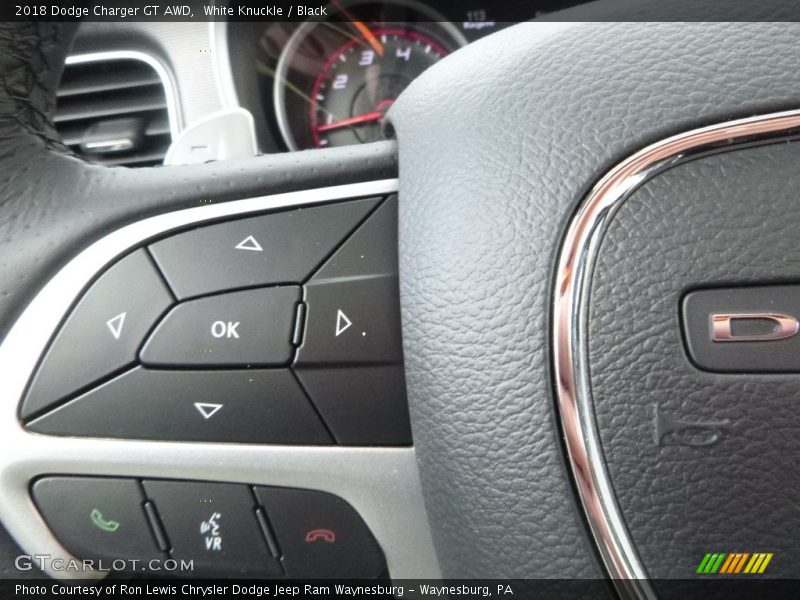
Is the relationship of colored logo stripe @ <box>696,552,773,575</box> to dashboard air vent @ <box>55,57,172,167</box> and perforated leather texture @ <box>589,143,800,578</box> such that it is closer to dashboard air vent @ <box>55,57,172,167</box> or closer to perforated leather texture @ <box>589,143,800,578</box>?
perforated leather texture @ <box>589,143,800,578</box>

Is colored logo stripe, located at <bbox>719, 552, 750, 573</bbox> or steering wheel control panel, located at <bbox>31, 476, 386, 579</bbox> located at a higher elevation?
colored logo stripe, located at <bbox>719, 552, 750, 573</bbox>

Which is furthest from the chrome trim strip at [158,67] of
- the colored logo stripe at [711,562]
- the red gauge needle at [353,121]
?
the colored logo stripe at [711,562]

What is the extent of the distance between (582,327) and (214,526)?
1.01 feet

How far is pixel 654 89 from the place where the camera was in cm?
60

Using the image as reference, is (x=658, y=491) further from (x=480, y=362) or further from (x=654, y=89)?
(x=654, y=89)

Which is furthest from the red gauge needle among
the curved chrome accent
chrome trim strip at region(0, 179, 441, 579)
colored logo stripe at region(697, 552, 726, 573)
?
colored logo stripe at region(697, 552, 726, 573)

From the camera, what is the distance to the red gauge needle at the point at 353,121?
204 centimetres

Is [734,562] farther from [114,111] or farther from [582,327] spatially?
[114,111]

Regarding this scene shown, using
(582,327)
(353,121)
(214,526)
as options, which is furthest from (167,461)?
(353,121)

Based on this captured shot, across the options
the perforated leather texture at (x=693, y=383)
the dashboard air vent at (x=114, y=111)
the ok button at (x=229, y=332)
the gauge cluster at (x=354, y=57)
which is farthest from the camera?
the gauge cluster at (x=354, y=57)

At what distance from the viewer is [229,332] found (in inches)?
25.8

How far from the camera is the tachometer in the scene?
6.72 ft

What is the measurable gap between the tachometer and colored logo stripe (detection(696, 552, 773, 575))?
1.58m

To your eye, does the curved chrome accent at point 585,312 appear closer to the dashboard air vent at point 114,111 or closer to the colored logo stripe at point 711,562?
the colored logo stripe at point 711,562
